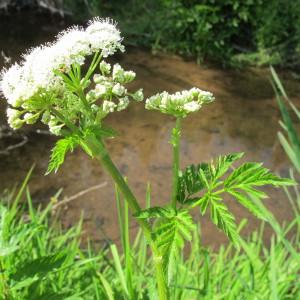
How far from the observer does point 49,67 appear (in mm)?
923

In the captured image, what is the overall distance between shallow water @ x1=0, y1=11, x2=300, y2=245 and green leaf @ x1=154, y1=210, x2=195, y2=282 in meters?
2.48

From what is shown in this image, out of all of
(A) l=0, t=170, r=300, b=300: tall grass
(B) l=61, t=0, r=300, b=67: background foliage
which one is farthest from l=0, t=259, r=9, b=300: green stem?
(B) l=61, t=0, r=300, b=67: background foliage

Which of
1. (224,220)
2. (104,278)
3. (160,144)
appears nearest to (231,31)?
(160,144)

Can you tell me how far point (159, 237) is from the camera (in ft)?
3.22

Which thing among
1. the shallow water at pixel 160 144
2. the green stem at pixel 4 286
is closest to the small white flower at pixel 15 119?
the green stem at pixel 4 286

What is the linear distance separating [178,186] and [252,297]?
2.12ft

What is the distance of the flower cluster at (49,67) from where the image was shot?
928mm

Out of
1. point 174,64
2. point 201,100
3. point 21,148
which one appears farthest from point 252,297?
point 174,64

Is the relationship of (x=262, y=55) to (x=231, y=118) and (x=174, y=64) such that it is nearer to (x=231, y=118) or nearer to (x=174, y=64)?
(x=174, y=64)

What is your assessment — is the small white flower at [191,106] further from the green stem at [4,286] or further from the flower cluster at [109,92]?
the green stem at [4,286]

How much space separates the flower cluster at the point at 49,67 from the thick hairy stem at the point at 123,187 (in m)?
0.12

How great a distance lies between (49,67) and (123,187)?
28 cm

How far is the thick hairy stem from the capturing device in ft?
3.20

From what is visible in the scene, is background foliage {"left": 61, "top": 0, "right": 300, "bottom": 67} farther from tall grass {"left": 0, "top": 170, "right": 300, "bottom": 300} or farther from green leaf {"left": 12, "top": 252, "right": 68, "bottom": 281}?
green leaf {"left": 12, "top": 252, "right": 68, "bottom": 281}
